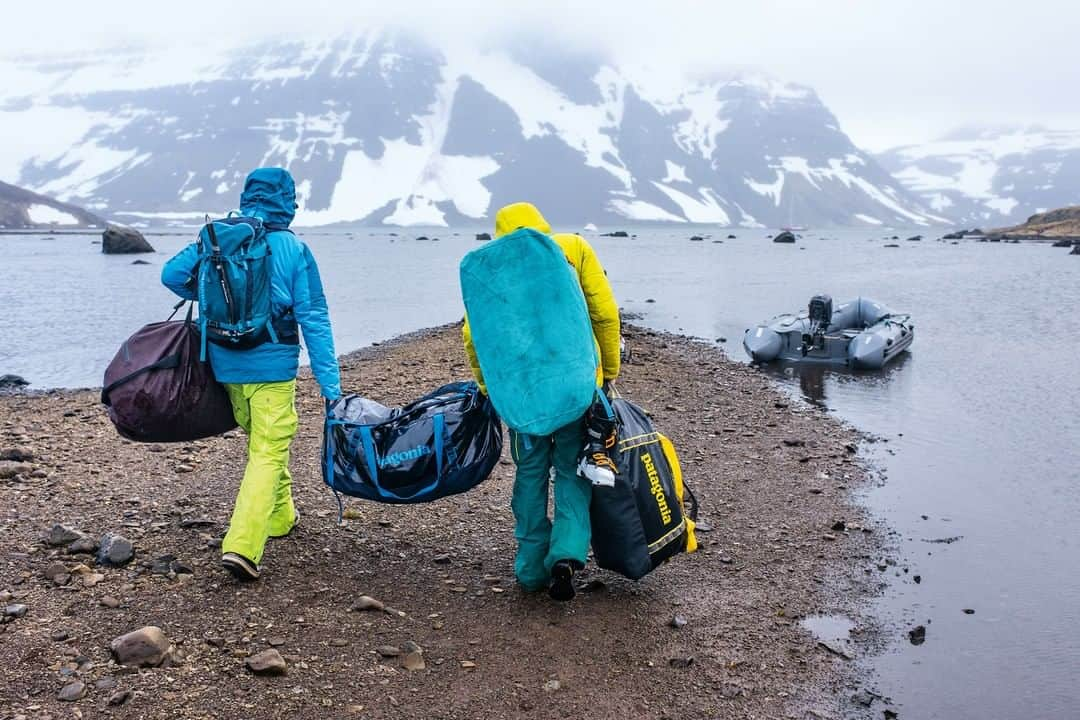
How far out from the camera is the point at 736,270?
58.5 meters

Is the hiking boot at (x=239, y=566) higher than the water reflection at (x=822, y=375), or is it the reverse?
the hiking boot at (x=239, y=566)

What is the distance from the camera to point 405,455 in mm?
5074

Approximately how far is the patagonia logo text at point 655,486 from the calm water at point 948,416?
1553 mm

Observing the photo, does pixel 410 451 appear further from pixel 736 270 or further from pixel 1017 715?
pixel 736 270

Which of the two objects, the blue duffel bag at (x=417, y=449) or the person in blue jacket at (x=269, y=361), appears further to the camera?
the blue duffel bag at (x=417, y=449)

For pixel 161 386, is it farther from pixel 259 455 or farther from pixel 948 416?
pixel 948 416

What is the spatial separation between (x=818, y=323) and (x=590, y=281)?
52.0 ft

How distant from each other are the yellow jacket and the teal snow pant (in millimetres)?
458

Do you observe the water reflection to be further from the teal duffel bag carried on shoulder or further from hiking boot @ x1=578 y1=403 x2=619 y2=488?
the teal duffel bag carried on shoulder

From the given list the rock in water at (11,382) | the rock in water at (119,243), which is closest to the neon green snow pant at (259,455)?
the rock in water at (11,382)

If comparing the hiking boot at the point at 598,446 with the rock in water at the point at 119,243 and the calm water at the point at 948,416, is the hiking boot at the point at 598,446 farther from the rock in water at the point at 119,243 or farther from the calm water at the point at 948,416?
the rock in water at the point at 119,243

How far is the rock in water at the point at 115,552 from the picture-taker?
524 centimetres

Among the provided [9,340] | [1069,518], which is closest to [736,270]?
[9,340]

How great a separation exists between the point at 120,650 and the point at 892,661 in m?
4.33
